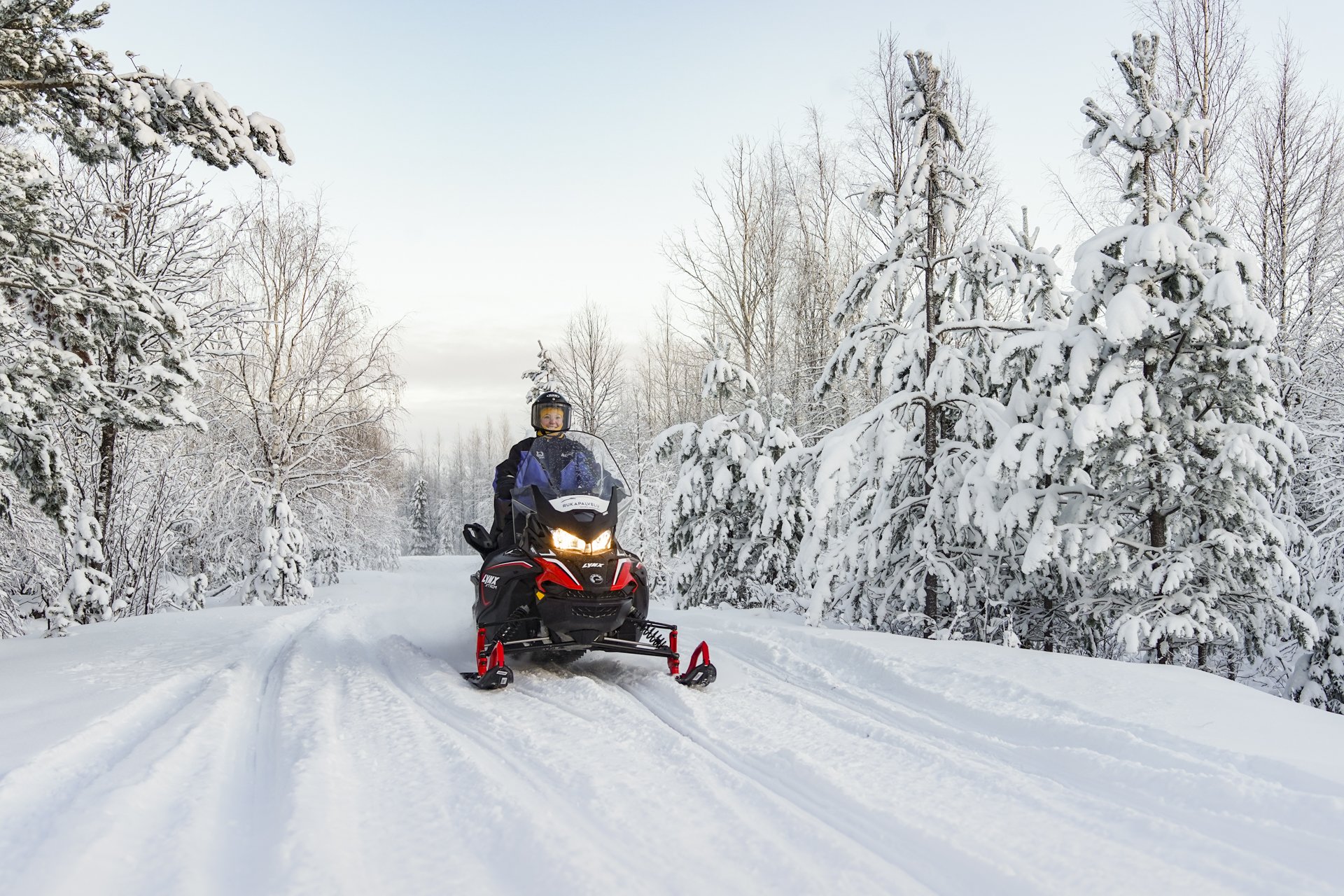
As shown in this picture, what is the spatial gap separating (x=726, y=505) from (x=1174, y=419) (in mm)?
6691

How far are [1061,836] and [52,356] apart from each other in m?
6.97

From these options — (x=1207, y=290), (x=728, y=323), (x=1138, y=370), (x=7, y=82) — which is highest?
(x=728, y=323)

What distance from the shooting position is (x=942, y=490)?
767 cm

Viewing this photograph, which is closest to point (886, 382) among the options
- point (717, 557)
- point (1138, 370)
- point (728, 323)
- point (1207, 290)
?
point (1138, 370)

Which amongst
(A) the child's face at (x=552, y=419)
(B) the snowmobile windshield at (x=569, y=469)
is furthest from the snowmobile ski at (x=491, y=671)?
(A) the child's face at (x=552, y=419)

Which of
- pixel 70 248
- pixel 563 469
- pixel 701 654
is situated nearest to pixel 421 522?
pixel 70 248

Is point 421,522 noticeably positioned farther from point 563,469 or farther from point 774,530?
point 563,469

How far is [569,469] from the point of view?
239 inches

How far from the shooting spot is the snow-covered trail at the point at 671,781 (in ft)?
8.12

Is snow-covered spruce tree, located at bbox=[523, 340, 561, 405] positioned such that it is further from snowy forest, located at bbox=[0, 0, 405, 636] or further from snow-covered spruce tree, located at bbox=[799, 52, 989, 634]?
snow-covered spruce tree, located at bbox=[799, 52, 989, 634]

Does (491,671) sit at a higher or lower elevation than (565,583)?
lower

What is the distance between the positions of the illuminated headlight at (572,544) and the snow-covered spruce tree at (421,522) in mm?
56132

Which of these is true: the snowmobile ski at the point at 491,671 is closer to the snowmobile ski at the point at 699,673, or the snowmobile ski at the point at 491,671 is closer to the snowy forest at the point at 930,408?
the snowmobile ski at the point at 699,673

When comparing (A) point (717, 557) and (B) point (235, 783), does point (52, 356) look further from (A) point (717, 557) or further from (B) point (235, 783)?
(A) point (717, 557)
